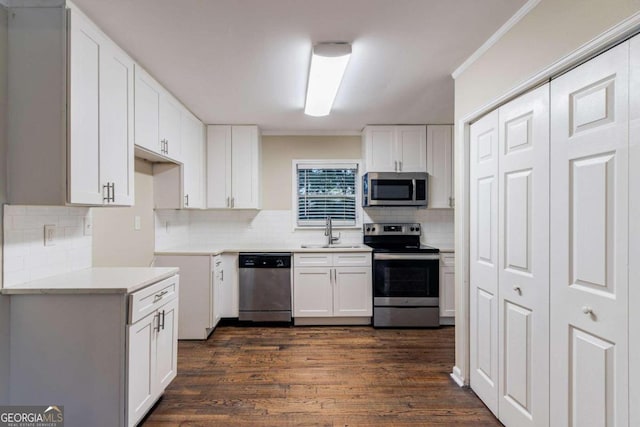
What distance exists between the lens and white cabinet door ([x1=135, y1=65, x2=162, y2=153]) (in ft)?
7.61

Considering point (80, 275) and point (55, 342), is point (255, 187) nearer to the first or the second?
point (80, 275)

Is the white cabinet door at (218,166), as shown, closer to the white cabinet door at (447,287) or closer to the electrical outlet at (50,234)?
the electrical outlet at (50,234)

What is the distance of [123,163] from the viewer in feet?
6.94

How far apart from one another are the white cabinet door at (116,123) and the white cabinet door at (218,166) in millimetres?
1707

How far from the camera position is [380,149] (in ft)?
13.1

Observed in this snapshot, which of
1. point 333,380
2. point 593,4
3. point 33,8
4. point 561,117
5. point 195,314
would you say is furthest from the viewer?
point 195,314

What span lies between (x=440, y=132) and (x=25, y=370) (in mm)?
4208

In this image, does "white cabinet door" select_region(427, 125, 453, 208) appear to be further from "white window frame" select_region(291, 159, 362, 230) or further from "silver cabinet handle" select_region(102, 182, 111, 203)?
"silver cabinet handle" select_region(102, 182, 111, 203)

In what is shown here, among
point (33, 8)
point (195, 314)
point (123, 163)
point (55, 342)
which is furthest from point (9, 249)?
point (195, 314)

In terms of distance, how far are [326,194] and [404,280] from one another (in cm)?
151

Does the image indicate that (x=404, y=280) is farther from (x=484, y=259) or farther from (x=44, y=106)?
(x=44, y=106)

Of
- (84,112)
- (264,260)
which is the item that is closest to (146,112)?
(84,112)

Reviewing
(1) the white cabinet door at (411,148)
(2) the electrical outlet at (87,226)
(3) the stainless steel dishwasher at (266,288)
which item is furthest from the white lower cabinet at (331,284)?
(2) the electrical outlet at (87,226)

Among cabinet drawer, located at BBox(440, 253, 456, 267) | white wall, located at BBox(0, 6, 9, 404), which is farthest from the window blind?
white wall, located at BBox(0, 6, 9, 404)
